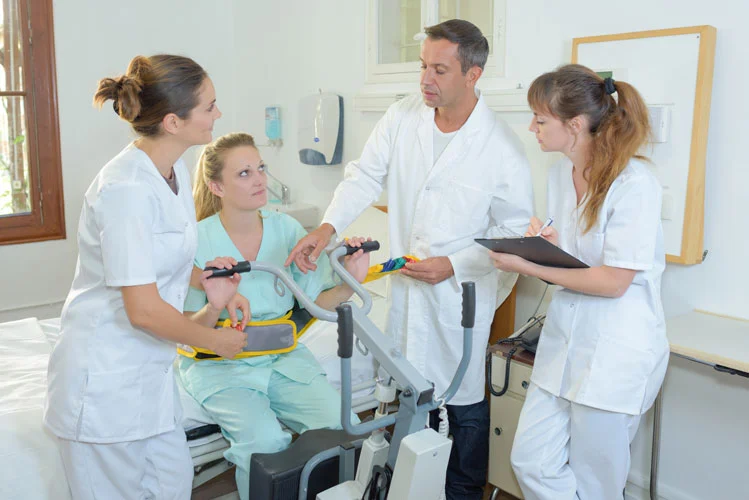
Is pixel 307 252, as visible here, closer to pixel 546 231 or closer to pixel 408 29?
pixel 546 231

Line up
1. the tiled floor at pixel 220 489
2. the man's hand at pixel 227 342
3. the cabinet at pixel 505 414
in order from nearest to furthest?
1. the man's hand at pixel 227 342
2. the cabinet at pixel 505 414
3. the tiled floor at pixel 220 489

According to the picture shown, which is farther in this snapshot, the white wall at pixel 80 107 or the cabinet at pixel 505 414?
the white wall at pixel 80 107

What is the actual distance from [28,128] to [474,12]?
7.77 feet

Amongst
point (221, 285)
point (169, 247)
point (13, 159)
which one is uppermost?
point (13, 159)

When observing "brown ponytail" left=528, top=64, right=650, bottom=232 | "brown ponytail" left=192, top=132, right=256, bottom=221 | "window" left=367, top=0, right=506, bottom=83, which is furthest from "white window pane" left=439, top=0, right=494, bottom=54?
"brown ponytail" left=192, top=132, right=256, bottom=221

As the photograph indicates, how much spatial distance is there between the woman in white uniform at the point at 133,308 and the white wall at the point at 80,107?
235cm

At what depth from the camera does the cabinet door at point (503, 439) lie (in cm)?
232

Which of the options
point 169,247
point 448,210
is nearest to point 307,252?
point 448,210

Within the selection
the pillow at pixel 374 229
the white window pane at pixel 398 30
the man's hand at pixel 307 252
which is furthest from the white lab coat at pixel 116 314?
the white window pane at pixel 398 30

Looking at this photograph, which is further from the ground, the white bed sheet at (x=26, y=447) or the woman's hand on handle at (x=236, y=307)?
the woman's hand on handle at (x=236, y=307)

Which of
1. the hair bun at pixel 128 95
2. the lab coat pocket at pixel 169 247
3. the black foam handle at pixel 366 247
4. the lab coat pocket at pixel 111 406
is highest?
the hair bun at pixel 128 95

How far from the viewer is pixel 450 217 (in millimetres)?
2217

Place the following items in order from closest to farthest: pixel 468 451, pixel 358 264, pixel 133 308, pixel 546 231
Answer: pixel 133 308
pixel 546 231
pixel 358 264
pixel 468 451

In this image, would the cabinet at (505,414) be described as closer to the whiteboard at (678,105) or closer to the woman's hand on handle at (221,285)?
the whiteboard at (678,105)
